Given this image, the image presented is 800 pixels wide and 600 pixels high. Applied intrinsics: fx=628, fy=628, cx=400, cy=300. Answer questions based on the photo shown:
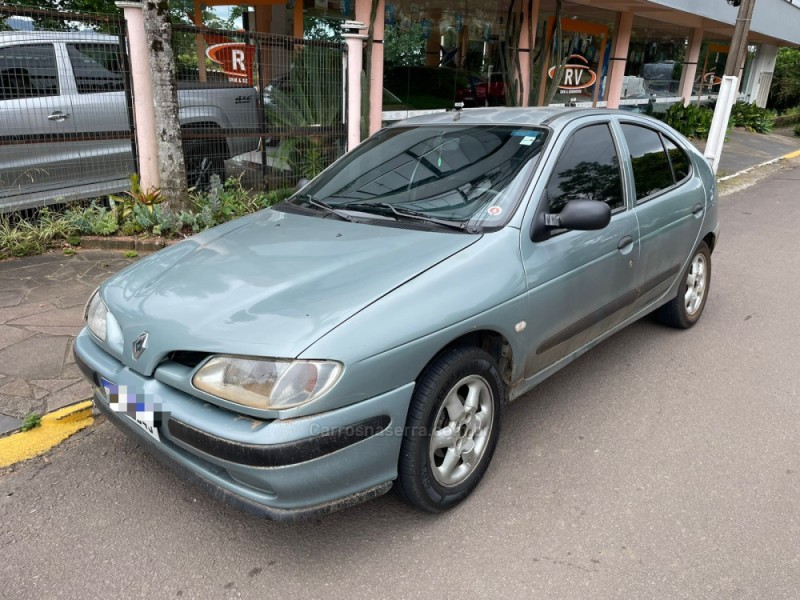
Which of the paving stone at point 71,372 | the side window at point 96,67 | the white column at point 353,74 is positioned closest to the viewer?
the paving stone at point 71,372

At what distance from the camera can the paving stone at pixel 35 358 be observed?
3.82 meters

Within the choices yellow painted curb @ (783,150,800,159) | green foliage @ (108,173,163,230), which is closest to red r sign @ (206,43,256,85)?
green foliage @ (108,173,163,230)

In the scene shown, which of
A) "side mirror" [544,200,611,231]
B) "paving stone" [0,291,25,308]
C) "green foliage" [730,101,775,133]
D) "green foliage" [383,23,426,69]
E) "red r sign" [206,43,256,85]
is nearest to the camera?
"side mirror" [544,200,611,231]

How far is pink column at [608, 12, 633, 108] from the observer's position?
14.9m

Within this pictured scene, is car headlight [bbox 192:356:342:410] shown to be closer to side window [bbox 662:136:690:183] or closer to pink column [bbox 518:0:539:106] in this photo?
side window [bbox 662:136:690:183]

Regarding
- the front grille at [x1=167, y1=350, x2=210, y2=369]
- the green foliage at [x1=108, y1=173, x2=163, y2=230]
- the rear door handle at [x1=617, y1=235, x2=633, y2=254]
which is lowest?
the green foliage at [x1=108, y1=173, x2=163, y2=230]

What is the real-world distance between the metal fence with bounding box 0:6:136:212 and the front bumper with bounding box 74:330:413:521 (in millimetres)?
4451

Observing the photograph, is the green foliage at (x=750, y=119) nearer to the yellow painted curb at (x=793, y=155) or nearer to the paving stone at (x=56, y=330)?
the yellow painted curb at (x=793, y=155)

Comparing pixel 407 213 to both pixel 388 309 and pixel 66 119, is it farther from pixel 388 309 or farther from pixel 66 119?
pixel 66 119

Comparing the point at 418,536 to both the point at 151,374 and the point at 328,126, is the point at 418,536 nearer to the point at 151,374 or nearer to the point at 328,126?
the point at 151,374

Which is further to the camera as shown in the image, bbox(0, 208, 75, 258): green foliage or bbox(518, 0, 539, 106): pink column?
bbox(518, 0, 539, 106): pink column

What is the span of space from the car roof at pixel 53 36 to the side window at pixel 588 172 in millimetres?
4821

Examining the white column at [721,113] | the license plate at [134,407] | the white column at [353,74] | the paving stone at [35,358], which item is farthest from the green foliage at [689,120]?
the license plate at [134,407]

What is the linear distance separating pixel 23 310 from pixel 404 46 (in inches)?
280
